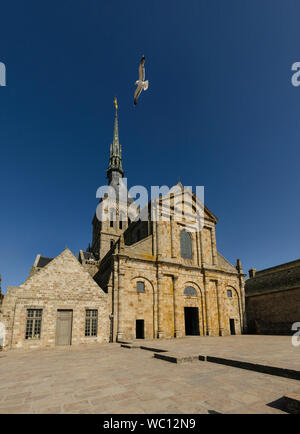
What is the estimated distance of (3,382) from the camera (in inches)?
278

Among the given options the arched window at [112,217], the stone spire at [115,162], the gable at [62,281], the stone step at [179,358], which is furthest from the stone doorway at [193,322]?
the stone spire at [115,162]

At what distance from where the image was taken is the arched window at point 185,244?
27430mm

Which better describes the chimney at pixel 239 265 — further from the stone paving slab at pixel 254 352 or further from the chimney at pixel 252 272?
the stone paving slab at pixel 254 352

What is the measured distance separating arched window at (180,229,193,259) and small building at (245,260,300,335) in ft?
34.1

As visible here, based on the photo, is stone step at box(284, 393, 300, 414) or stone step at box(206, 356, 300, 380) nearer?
stone step at box(284, 393, 300, 414)

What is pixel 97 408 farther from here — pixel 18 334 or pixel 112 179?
pixel 112 179

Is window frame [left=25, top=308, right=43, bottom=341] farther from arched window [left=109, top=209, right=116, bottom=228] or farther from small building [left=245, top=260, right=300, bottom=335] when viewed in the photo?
arched window [left=109, top=209, right=116, bottom=228]

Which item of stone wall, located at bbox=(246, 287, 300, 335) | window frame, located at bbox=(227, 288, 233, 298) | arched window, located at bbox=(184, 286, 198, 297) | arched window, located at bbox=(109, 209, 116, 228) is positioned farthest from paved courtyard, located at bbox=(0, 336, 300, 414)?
arched window, located at bbox=(109, 209, 116, 228)

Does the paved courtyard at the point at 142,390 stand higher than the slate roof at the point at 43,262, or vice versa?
the slate roof at the point at 43,262

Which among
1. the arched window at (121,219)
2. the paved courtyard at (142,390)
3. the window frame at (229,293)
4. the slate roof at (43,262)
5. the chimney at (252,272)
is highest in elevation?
the arched window at (121,219)

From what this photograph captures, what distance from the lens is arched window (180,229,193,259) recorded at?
27430 millimetres

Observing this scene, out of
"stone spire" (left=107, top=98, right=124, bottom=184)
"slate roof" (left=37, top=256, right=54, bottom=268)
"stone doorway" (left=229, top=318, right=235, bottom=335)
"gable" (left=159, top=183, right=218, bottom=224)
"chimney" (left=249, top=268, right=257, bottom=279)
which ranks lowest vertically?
"stone doorway" (left=229, top=318, right=235, bottom=335)

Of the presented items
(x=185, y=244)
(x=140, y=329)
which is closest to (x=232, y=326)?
(x=185, y=244)

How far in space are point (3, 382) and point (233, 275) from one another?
27152 mm
